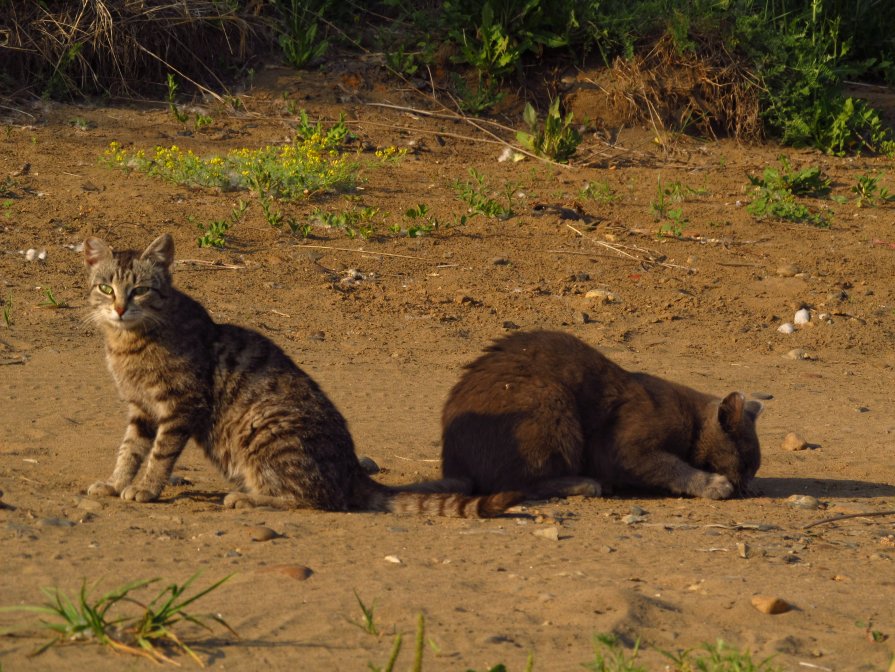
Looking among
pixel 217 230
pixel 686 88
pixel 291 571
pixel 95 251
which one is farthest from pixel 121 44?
pixel 291 571

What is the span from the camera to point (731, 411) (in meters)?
6.63

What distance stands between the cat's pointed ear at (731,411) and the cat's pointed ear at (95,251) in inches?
136

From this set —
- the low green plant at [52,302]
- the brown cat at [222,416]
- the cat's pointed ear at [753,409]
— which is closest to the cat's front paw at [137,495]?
the brown cat at [222,416]

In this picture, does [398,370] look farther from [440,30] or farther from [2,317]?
[440,30]

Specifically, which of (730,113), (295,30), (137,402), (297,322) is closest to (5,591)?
(137,402)

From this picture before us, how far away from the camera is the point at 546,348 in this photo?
661cm

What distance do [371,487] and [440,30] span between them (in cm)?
885

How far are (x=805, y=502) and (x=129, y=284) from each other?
12.2 ft

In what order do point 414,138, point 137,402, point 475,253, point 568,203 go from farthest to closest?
point 414,138, point 568,203, point 475,253, point 137,402

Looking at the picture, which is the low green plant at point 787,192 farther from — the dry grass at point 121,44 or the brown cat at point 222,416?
the brown cat at point 222,416

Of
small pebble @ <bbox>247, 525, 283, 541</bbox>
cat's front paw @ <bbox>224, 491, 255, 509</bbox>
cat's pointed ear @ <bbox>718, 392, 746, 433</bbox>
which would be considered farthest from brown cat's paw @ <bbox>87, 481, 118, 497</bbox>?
cat's pointed ear @ <bbox>718, 392, 746, 433</bbox>

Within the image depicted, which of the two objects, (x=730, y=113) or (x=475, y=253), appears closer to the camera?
(x=475, y=253)

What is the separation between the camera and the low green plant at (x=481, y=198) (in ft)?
36.9

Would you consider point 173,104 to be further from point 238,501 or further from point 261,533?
point 261,533
